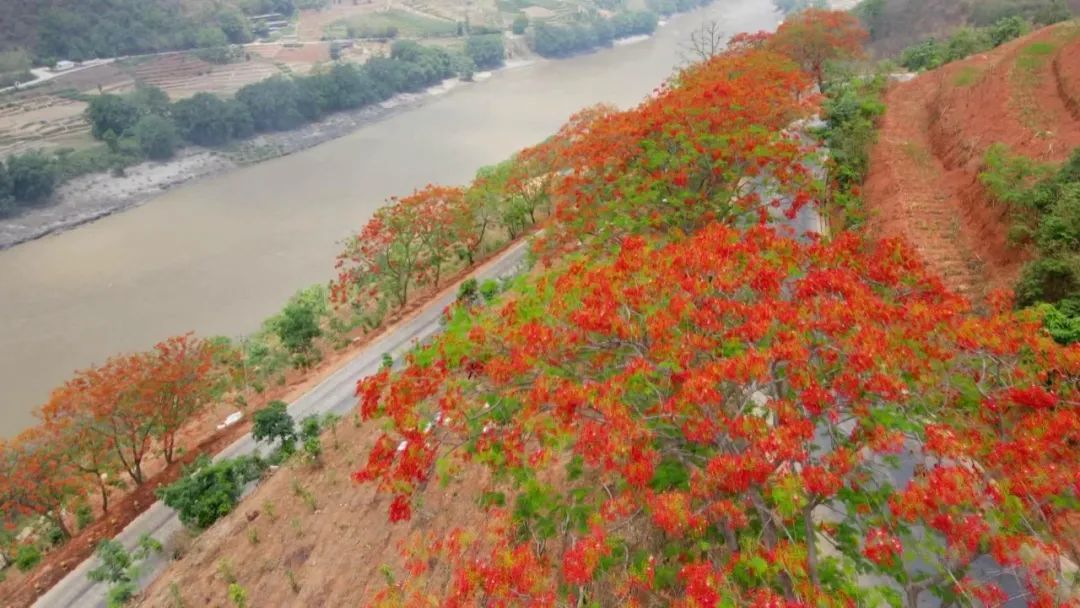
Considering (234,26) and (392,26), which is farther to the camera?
(392,26)

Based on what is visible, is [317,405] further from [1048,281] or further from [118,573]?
[1048,281]

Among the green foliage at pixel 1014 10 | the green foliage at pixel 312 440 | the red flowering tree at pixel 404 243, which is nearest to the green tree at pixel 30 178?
the red flowering tree at pixel 404 243

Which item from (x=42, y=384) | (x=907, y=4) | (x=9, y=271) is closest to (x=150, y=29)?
(x=9, y=271)

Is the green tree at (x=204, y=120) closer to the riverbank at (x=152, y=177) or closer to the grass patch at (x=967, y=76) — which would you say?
the riverbank at (x=152, y=177)

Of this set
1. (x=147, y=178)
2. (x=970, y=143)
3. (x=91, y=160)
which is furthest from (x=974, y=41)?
(x=91, y=160)

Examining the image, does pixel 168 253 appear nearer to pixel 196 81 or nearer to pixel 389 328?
pixel 389 328

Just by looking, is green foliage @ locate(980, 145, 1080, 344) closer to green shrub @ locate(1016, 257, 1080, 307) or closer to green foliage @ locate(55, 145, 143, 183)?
green shrub @ locate(1016, 257, 1080, 307)

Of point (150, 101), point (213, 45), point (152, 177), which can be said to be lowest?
point (152, 177)
